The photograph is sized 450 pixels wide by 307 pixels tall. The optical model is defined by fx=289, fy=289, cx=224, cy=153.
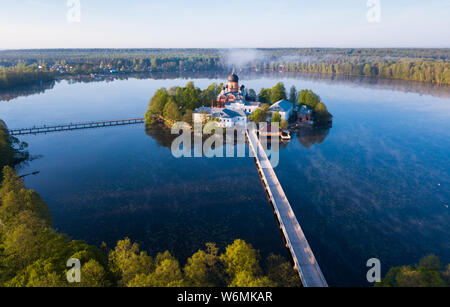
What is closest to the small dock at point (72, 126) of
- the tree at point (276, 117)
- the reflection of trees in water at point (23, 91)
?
the tree at point (276, 117)

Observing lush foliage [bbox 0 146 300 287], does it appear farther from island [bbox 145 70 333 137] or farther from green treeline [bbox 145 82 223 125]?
green treeline [bbox 145 82 223 125]

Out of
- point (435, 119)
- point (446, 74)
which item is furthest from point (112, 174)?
point (446, 74)

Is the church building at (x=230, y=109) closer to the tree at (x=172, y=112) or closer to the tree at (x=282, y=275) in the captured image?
the tree at (x=172, y=112)

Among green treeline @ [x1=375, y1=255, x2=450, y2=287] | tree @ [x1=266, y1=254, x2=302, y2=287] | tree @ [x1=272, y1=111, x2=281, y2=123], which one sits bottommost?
tree @ [x1=266, y1=254, x2=302, y2=287]

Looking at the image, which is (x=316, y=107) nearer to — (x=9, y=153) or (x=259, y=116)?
(x=259, y=116)

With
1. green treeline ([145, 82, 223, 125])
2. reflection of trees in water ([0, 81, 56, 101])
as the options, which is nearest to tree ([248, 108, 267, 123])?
green treeline ([145, 82, 223, 125])
